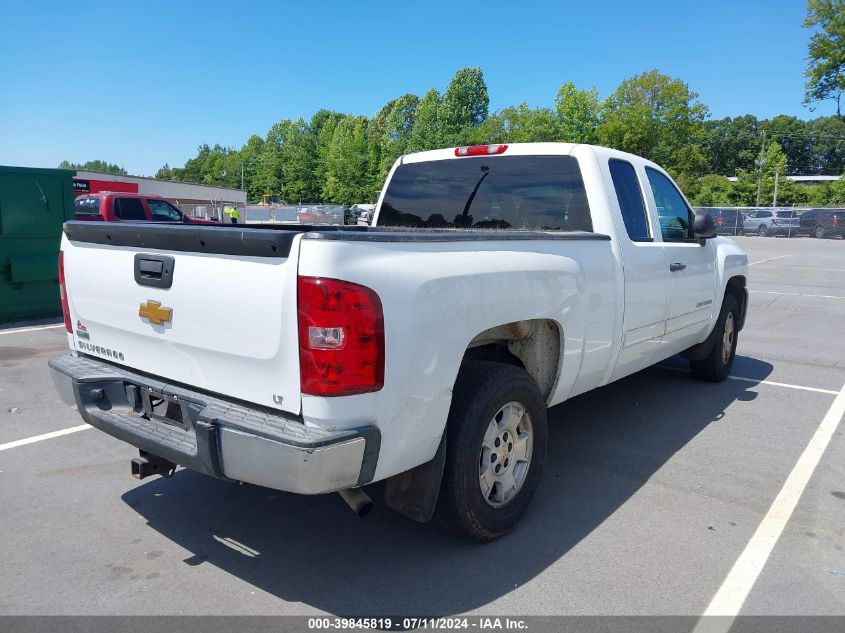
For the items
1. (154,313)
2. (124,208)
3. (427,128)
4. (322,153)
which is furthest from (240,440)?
(322,153)

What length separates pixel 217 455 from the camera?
2623 millimetres

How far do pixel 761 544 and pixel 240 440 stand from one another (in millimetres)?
2786

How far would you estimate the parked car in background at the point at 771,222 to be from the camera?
1658 inches

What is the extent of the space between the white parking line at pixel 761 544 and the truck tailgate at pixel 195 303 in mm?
2075

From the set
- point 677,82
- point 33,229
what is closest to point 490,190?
point 33,229

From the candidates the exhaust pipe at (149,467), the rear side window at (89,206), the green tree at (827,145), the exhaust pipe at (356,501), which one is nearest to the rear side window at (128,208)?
the rear side window at (89,206)

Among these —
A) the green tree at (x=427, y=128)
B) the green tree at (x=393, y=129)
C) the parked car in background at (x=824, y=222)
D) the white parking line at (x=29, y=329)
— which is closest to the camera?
the white parking line at (x=29, y=329)

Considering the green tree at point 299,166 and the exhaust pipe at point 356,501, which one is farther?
the green tree at point 299,166

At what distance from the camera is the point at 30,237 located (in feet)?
31.7

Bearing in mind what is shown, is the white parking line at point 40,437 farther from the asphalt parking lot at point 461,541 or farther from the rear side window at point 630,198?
the rear side window at point 630,198

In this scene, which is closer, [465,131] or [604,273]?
[604,273]

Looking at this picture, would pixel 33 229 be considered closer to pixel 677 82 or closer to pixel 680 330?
pixel 680 330

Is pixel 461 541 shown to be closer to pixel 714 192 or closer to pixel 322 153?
pixel 714 192

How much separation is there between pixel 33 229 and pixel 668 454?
9316 millimetres
